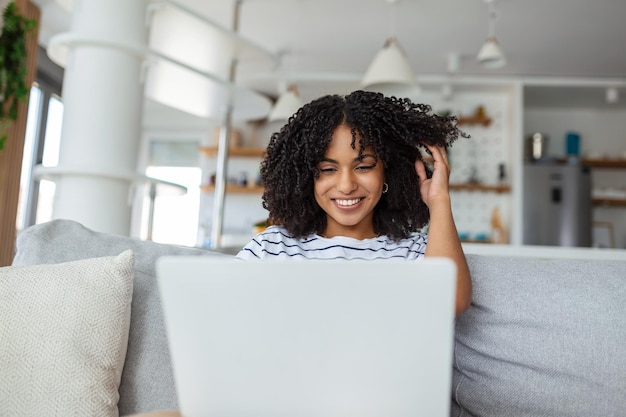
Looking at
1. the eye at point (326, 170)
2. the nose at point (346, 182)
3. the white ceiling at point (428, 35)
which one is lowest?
the nose at point (346, 182)

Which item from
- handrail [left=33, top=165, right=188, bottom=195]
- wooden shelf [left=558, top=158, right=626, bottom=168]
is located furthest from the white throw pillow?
wooden shelf [left=558, top=158, right=626, bottom=168]

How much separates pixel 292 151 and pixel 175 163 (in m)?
6.46

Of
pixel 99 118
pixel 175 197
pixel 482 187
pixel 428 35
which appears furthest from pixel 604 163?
pixel 99 118

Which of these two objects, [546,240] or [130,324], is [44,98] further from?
[130,324]

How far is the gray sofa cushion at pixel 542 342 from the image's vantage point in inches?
48.6

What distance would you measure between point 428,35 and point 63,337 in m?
4.52

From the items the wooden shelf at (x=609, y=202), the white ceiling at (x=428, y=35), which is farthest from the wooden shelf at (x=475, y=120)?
the wooden shelf at (x=609, y=202)

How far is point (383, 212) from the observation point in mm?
1547

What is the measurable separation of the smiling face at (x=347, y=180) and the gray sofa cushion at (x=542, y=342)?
0.86 feet

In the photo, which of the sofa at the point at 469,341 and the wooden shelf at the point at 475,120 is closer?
the sofa at the point at 469,341

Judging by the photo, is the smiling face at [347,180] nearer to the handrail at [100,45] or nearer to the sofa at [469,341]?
the sofa at [469,341]

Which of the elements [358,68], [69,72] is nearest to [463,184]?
[358,68]

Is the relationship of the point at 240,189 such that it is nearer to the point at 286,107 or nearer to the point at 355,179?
the point at 286,107

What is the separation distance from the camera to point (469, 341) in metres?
1.31
